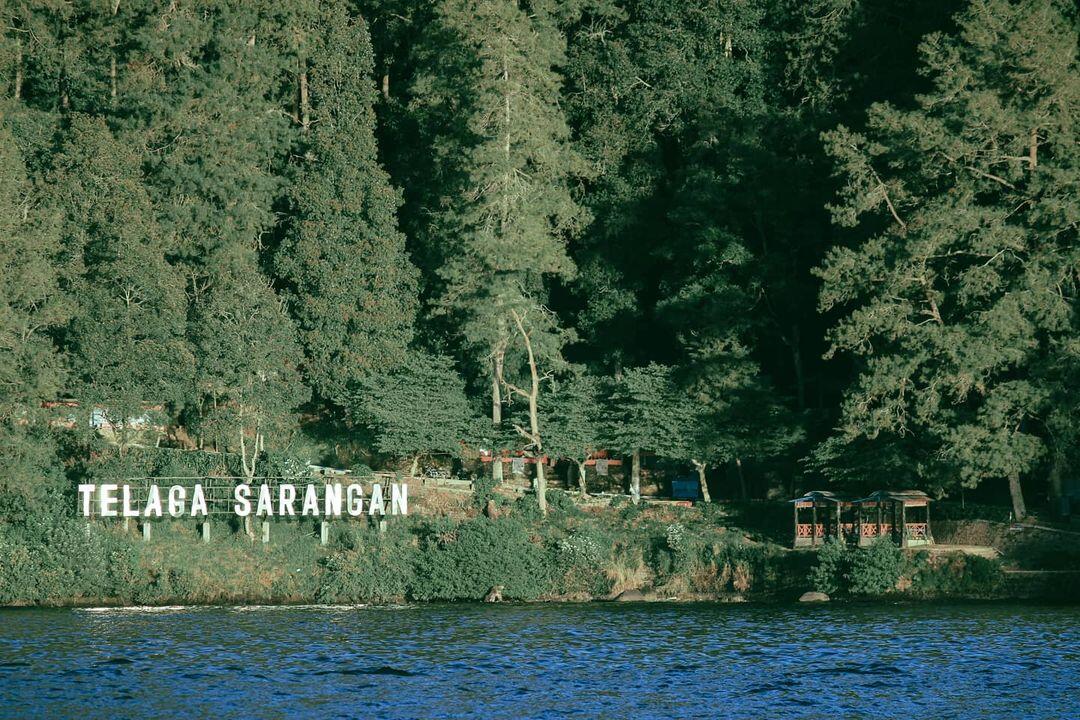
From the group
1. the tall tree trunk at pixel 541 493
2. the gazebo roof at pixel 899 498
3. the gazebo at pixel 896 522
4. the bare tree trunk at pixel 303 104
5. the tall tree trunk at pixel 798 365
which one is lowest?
the gazebo at pixel 896 522

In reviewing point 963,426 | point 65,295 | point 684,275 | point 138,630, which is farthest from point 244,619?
point 684,275

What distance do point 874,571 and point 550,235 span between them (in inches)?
1065

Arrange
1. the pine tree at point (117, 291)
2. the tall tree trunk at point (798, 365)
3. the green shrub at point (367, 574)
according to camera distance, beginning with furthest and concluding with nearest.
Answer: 1. the tall tree trunk at point (798, 365)
2. the pine tree at point (117, 291)
3. the green shrub at point (367, 574)

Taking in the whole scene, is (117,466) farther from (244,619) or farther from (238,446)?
(244,619)

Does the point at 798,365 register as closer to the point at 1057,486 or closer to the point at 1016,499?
the point at 1057,486

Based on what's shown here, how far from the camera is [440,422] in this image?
73.1 m

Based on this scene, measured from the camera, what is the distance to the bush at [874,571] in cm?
5684

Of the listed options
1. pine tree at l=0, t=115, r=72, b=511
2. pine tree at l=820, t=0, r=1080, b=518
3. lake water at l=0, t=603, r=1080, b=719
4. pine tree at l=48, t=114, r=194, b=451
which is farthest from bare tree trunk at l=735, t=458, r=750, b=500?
pine tree at l=0, t=115, r=72, b=511

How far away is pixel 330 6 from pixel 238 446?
82.6 feet

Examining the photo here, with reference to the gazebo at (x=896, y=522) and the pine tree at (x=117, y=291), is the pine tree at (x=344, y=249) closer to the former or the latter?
the pine tree at (x=117, y=291)

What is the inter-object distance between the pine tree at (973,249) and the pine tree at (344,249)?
2205cm

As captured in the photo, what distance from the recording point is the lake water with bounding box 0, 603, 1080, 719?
38312 millimetres

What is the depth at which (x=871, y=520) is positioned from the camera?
64688 mm

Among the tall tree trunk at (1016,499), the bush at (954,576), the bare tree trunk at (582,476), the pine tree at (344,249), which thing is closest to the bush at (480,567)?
the bare tree trunk at (582,476)
